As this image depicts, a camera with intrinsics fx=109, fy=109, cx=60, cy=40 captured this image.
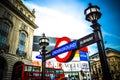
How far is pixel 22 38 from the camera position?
22188 mm

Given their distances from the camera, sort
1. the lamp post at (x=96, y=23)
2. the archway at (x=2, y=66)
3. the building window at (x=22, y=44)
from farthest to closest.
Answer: the building window at (x=22, y=44)
the archway at (x=2, y=66)
the lamp post at (x=96, y=23)

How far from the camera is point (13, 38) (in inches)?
769

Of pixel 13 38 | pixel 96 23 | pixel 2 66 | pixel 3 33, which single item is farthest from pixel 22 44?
pixel 96 23

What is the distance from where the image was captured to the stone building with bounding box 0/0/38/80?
17.2 meters

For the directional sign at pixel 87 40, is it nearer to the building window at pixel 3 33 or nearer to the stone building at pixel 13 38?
the stone building at pixel 13 38

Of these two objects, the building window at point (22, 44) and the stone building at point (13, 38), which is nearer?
the stone building at point (13, 38)

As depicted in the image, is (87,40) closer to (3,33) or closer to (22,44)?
(3,33)

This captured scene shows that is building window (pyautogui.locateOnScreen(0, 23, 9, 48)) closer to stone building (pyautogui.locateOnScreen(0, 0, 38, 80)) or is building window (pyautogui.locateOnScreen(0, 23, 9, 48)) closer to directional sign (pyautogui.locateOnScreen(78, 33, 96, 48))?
stone building (pyautogui.locateOnScreen(0, 0, 38, 80))

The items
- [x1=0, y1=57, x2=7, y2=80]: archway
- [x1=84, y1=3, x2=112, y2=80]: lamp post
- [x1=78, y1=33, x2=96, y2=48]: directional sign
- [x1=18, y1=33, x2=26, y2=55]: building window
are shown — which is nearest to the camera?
[x1=84, y1=3, x2=112, y2=80]: lamp post

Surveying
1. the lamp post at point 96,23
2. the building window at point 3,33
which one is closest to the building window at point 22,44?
the building window at point 3,33

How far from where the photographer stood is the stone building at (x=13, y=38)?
17.2 metres

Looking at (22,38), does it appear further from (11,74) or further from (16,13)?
(11,74)

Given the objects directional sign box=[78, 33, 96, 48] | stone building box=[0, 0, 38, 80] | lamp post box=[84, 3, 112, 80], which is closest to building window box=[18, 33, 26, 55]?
stone building box=[0, 0, 38, 80]

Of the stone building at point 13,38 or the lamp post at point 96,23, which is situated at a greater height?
the stone building at point 13,38
